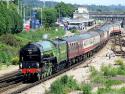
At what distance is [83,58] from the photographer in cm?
5856

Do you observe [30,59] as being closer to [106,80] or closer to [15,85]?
[15,85]

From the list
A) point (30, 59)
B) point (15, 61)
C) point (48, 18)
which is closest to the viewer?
point (30, 59)

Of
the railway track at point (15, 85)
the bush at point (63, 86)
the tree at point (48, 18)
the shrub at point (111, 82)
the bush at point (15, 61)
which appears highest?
the bush at point (63, 86)

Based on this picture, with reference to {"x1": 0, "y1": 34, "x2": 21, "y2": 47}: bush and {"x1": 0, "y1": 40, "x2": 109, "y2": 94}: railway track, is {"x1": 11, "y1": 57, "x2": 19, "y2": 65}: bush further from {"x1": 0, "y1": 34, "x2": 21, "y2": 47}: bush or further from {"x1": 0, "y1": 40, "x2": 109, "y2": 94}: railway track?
{"x1": 0, "y1": 34, "x2": 21, "y2": 47}: bush

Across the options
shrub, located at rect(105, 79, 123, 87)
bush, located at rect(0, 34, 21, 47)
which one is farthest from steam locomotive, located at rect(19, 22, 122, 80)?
bush, located at rect(0, 34, 21, 47)

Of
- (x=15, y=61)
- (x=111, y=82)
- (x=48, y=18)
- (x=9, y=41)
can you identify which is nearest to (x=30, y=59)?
(x=111, y=82)

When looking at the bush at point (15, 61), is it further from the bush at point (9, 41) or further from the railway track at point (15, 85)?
the bush at point (9, 41)

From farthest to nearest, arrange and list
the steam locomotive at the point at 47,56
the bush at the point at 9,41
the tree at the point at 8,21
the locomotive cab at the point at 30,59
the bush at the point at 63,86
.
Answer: the tree at the point at 8,21
the bush at the point at 9,41
the steam locomotive at the point at 47,56
the locomotive cab at the point at 30,59
the bush at the point at 63,86

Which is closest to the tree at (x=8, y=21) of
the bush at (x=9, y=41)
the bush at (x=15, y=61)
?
the bush at (x=9, y=41)

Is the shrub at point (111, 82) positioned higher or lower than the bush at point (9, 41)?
higher

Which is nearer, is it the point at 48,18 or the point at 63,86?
the point at 63,86

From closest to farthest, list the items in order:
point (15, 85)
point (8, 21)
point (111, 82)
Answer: point (111, 82) < point (15, 85) < point (8, 21)

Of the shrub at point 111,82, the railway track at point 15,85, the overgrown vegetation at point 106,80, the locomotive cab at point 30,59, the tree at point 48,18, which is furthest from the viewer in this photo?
the tree at point 48,18

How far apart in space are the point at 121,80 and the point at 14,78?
9361 millimetres
